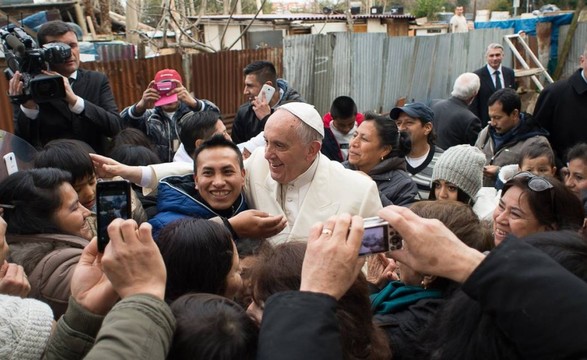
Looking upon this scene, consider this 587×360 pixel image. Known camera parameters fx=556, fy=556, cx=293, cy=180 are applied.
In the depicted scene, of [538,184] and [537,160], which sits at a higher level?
[538,184]

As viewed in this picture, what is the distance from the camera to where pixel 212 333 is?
53.2 inches

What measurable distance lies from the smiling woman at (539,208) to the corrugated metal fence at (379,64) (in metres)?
7.76

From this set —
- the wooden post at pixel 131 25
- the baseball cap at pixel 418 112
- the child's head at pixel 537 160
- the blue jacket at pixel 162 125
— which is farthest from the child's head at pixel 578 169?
the wooden post at pixel 131 25

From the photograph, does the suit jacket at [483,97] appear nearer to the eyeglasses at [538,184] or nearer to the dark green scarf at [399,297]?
the eyeglasses at [538,184]

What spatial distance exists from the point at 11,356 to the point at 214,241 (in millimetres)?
697

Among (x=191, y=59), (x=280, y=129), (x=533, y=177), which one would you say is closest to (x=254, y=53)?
(x=191, y=59)

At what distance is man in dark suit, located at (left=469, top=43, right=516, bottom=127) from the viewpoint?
752 centimetres

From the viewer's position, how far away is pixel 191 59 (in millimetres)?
8188

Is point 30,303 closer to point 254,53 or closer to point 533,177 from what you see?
point 533,177

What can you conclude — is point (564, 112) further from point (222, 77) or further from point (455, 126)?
point (222, 77)

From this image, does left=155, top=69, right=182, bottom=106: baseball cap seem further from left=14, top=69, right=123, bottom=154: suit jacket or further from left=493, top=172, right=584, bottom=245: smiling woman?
left=493, top=172, right=584, bottom=245: smiling woman

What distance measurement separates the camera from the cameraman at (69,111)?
12.7 feet

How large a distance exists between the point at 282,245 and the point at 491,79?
6.72 metres

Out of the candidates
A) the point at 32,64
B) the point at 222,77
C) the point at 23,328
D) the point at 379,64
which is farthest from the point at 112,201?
the point at 379,64
